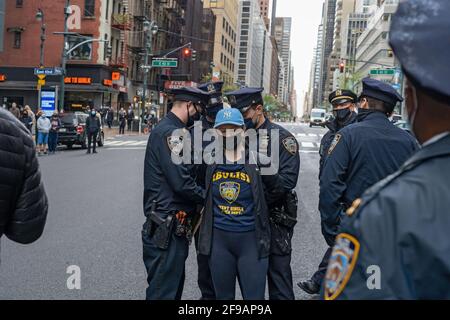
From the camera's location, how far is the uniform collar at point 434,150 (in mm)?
1182

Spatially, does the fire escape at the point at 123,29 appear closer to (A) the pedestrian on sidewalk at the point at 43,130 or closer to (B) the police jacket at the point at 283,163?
(A) the pedestrian on sidewalk at the point at 43,130

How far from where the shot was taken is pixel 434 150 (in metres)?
1.19

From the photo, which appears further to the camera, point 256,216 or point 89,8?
point 89,8

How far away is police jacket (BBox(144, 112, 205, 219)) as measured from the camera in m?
3.90

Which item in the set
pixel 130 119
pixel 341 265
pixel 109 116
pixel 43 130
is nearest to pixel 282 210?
pixel 341 265

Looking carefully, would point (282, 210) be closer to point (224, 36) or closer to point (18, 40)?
point (18, 40)

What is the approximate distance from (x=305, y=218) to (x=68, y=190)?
5.66 metres

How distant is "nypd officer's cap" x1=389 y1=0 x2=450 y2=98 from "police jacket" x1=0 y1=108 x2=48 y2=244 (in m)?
1.80

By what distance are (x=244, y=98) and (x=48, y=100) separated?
23250 mm

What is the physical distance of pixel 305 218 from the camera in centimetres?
949

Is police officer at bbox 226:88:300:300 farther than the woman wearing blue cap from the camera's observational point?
Yes

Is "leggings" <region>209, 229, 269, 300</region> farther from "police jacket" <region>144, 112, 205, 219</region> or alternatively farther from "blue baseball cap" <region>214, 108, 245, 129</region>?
"blue baseball cap" <region>214, 108, 245, 129</region>

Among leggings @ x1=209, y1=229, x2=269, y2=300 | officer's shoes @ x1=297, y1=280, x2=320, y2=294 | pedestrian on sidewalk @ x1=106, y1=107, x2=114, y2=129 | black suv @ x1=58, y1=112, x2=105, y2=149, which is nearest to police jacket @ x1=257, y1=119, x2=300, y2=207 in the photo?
leggings @ x1=209, y1=229, x2=269, y2=300

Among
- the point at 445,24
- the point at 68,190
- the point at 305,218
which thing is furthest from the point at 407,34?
the point at 68,190
